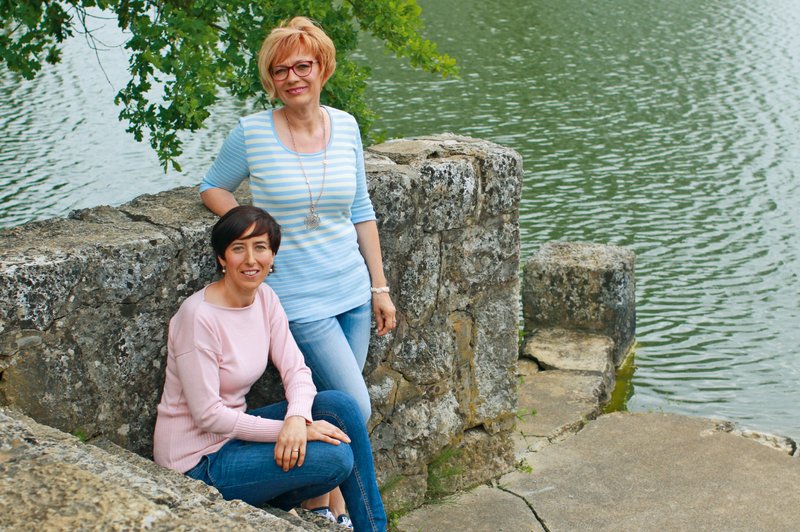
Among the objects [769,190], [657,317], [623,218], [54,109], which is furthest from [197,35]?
[54,109]

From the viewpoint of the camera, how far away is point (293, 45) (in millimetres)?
3523

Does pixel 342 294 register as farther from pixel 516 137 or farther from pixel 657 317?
pixel 516 137

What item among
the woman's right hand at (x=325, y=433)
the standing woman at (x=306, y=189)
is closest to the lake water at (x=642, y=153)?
Result: the standing woman at (x=306, y=189)

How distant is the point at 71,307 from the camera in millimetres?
3186

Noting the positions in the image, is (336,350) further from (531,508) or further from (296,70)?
(531,508)

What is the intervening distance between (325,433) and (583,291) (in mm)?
4986

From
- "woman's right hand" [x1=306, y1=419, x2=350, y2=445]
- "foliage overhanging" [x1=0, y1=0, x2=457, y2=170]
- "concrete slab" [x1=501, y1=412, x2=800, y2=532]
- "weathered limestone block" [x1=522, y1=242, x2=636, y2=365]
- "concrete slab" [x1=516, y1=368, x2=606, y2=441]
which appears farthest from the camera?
"weathered limestone block" [x1=522, y1=242, x2=636, y2=365]

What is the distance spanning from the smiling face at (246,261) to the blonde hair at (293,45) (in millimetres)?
591

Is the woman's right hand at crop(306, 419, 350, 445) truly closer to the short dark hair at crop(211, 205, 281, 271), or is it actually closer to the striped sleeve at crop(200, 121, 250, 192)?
the short dark hair at crop(211, 205, 281, 271)

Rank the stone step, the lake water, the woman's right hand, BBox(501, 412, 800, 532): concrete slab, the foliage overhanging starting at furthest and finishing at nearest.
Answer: the lake water, the foliage overhanging, BBox(501, 412, 800, 532): concrete slab, the woman's right hand, the stone step

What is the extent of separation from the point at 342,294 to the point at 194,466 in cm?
79

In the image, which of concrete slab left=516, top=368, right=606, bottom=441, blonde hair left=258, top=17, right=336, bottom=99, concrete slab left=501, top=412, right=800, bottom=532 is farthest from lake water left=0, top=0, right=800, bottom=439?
blonde hair left=258, top=17, right=336, bottom=99

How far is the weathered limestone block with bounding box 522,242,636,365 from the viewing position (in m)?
7.95

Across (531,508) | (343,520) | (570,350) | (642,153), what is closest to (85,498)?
(343,520)
